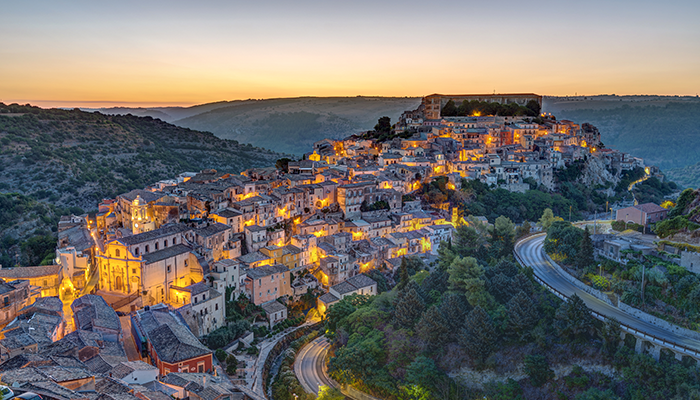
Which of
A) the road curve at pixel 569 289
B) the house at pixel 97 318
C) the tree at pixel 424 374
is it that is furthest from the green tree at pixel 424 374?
the house at pixel 97 318

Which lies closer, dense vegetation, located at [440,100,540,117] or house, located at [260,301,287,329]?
house, located at [260,301,287,329]

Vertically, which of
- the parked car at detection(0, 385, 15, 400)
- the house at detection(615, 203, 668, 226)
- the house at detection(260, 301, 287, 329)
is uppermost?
the house at detection(615, 203, 668, 226)

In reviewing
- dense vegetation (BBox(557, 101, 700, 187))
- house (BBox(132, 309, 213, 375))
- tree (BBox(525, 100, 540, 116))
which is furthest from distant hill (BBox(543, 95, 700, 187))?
house (BBox(132, 309, 213, 375))

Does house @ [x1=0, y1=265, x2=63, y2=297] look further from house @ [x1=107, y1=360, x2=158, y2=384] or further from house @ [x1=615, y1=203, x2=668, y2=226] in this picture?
house @ [x1=615, y1=203, x2=668, y2=226]

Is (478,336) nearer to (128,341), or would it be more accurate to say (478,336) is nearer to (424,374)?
(424,374)

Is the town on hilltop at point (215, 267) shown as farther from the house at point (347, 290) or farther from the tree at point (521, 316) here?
the tree at point (521, 316)

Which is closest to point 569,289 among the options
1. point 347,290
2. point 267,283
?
point 347,290

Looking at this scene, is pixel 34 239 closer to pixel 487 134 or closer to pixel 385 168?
pixel 385 168
